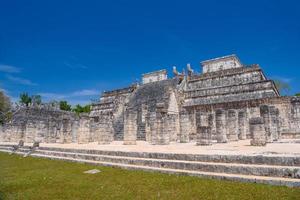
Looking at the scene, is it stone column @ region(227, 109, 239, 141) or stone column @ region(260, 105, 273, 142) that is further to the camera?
stone column @ region(227, 109, 239, 141)

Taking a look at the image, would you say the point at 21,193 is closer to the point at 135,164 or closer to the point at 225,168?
the point at 135,164

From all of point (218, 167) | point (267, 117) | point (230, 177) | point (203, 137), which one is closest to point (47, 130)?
point (203, 137)

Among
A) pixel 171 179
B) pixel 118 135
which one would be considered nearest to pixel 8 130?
pixel 118 135

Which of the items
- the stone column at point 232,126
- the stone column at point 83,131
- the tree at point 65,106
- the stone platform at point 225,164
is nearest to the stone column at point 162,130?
the stone column at point 232,126

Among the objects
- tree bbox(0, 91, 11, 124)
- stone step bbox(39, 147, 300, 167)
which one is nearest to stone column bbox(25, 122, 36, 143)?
stone step bbox(39, 147, 300, 167)

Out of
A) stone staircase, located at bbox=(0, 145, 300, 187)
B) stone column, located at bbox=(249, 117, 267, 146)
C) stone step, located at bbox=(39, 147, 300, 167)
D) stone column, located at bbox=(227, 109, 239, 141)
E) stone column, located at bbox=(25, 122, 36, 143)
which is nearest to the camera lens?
stone staircase, located at bbox=(0, 145, 300, 187)

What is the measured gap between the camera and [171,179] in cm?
615

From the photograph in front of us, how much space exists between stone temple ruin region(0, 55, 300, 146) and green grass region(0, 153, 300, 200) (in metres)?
6.04

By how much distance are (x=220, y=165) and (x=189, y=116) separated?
466 inches

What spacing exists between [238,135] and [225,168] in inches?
429

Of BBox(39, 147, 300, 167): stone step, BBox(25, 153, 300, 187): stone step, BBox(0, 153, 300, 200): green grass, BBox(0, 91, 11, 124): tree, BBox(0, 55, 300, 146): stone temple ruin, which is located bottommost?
BBox(0, 153, 300, 200): green grass

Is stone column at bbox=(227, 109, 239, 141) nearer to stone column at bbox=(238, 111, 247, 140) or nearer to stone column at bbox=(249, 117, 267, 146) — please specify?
stone column at bbox=(238, 111, 247, 140)

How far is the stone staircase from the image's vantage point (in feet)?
17.7

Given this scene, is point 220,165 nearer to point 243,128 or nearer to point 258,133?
point 258,133
